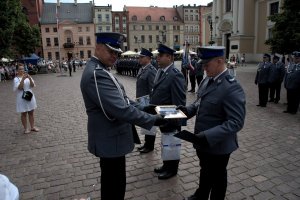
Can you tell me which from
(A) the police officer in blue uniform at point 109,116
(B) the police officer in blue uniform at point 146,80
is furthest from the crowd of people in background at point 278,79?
(A) the police officer in blue uniform at point 109,116

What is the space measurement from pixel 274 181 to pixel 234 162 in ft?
2.92

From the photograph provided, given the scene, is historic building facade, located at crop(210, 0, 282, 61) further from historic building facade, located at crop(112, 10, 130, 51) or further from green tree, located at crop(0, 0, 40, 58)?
historic building facade, located at crop(112, 10, 130, 51)

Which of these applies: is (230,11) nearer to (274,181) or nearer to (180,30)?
(180,30)

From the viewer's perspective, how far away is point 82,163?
526 centimetres

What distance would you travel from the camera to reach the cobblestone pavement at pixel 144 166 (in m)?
4.10

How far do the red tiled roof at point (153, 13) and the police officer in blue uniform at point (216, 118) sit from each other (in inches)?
3033

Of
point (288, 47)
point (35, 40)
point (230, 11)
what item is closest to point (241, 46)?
point (230, 11)

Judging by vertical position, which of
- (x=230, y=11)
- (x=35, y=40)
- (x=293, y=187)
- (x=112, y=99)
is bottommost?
(x=293, y=187)

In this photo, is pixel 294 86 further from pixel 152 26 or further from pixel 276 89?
pixel 152 26

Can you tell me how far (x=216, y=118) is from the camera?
3.04 metres

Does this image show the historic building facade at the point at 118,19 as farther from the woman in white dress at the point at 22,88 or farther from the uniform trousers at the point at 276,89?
the woman in white dress at the point at 22,88

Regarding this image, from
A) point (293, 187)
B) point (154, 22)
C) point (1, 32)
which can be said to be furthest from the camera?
point (154, 22)

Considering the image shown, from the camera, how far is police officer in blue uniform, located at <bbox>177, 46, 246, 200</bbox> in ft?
9.24

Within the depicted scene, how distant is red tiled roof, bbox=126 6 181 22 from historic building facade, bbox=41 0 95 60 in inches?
483
